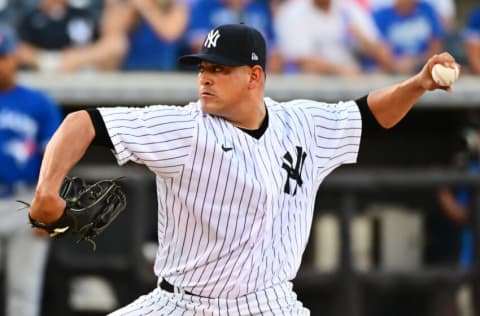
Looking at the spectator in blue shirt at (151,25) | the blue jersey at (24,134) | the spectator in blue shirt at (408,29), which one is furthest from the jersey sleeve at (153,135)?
the spectator in blue shirt at (408,29)

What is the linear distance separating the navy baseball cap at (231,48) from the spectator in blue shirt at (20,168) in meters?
2.89

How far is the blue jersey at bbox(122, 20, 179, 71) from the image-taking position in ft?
28.1

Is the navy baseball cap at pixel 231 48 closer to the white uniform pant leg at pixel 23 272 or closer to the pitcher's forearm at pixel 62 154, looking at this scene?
the pitcher's forearm at pixel 62 154

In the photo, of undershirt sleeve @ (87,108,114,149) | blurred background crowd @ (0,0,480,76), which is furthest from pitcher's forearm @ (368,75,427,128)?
blurred background crowd @ (0,0,480,76)

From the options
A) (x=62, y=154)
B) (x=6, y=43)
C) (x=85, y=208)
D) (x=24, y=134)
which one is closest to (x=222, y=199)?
(x=85, y=208)

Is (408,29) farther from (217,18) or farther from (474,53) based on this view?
(217,18)

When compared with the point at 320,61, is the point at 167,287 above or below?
below

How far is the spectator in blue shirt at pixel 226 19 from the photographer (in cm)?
856

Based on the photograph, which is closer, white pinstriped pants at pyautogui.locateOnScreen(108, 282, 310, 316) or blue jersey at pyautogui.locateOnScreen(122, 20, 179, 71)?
white pinstriped pants at pyautogui.locateOnScreen(108, 282, 310, 316)

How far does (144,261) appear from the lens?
7.61 metres

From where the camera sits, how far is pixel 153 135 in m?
4.31

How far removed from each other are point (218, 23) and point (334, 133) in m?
3.89

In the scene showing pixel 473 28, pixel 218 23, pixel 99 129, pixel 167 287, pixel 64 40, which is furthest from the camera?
pixel 473 28

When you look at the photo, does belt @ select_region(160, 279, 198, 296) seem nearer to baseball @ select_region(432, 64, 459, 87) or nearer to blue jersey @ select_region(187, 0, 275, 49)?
baseball @ select_region(432, 64, 459, 87)
